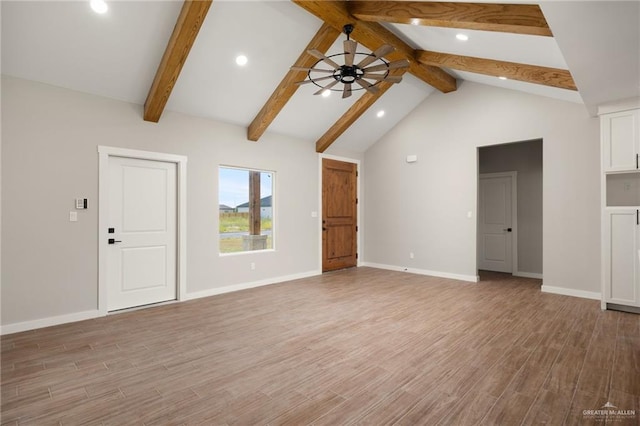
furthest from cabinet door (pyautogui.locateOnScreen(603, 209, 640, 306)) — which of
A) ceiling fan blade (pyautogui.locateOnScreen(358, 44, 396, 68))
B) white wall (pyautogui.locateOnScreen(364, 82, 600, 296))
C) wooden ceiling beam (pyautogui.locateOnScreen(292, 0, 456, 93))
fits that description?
ceiling fan blade (pyautogui.locateOnScreen(358, 44, 396, 68))

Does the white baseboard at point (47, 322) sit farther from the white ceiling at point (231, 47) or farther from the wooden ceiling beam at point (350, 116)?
the wooden ceiling beam at point (350, 116)

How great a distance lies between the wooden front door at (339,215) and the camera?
720 centimetres

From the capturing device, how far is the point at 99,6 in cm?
322

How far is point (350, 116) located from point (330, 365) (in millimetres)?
4711

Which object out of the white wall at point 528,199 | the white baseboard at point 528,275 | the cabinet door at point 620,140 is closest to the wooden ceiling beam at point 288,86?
the cabinet door at point 620,140

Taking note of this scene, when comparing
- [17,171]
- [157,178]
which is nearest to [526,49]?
[157,178]

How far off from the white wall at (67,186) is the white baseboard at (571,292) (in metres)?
5.31

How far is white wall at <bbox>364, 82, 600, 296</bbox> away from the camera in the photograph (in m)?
4.98

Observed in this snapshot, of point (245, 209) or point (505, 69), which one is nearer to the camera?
point (505, 69)

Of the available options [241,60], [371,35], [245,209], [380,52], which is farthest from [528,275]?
[241,60]

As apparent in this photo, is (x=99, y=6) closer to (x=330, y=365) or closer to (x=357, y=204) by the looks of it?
(x=330, y=365)

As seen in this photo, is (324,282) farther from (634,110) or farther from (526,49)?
(634,110)

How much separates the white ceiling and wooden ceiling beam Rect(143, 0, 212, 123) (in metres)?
0.13

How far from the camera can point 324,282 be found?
6180 mm
